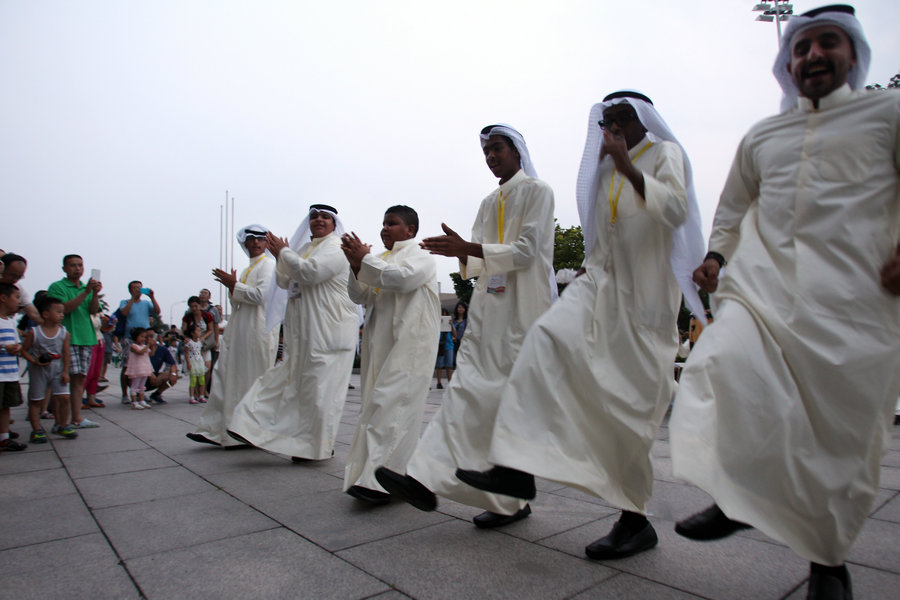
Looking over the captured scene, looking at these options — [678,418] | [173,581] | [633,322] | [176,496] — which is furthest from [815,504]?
[176,496]

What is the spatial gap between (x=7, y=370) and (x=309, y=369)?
2718 mm

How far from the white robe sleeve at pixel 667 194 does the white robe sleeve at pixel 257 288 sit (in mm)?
4086

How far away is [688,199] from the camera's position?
2.90m

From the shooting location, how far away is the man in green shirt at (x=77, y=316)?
6.82 metres

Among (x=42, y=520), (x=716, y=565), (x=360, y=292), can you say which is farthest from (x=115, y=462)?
(x=716, y=565)

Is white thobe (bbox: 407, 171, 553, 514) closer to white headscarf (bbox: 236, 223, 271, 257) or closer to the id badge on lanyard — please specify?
the id badge on lanyard

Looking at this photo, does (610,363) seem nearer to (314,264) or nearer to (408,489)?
(408,489)

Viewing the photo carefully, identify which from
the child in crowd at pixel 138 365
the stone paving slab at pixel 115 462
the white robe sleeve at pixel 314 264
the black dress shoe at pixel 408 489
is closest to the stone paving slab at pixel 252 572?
the black dress shoe at pixel 408 489

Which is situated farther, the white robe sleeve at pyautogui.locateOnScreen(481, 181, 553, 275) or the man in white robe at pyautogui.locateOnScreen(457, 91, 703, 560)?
the white robe sleeve at pyautogui.locateOnScreen(481, 181, 553, 275)

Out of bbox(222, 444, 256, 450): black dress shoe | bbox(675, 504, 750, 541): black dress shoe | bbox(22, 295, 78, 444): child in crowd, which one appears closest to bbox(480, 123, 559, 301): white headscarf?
bbox(675, 504, 750, 541): black dress shoe

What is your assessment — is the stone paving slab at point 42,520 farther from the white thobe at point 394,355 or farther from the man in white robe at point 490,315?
the man in white robe at point 490,315

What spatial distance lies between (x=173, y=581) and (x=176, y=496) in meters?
1.51

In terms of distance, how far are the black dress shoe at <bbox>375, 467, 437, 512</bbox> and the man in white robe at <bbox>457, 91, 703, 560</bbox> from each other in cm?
41

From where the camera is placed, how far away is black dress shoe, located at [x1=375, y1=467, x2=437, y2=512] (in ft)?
8.98
